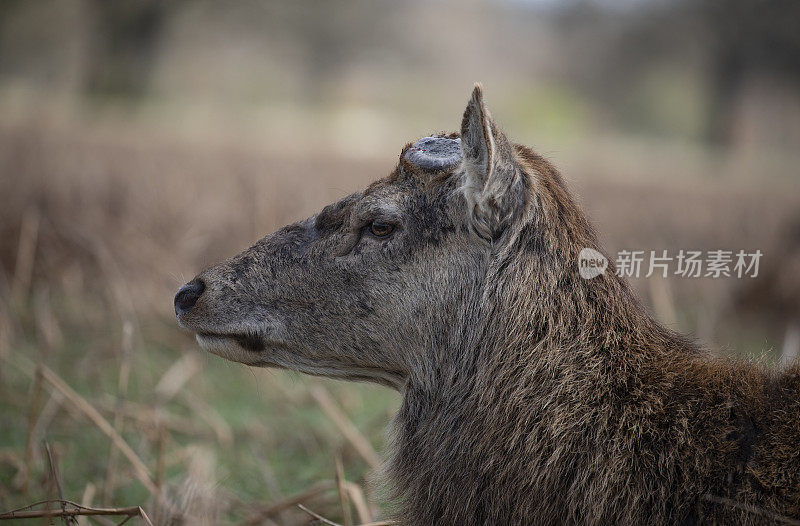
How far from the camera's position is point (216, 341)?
304 centimetres

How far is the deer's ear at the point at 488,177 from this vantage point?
2.63 metres

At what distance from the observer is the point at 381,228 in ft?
9.57

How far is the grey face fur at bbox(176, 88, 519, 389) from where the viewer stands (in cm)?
281

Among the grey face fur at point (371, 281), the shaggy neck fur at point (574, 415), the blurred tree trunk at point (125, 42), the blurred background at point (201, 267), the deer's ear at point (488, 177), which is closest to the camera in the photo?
the shaggy neck fur at point (574, 415)

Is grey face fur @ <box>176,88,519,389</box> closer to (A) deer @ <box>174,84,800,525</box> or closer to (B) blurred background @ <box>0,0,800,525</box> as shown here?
(A) deer @ <box>174,84,800,525</box>

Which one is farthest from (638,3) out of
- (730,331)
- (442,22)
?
(730,331)

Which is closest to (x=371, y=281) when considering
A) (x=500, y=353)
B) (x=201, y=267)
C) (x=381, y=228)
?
(x=381, y=228)

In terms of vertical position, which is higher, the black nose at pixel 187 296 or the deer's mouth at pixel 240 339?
the black nose at pixel 187 296

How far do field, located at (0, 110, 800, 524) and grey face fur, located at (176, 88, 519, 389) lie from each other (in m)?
0.62

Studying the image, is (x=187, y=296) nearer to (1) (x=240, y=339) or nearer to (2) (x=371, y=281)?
(1) (x=240, y=339)

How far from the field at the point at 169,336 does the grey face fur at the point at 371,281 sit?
618mm

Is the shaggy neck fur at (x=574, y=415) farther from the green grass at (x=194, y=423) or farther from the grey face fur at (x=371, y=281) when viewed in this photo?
the green grass at (x=194, y=423)

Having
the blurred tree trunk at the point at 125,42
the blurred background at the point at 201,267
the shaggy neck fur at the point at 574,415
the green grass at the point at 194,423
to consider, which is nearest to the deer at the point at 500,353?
the shaggy neck fur at the point at 574,415

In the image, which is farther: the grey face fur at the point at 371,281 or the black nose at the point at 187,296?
the black nose at the point at 187,296
